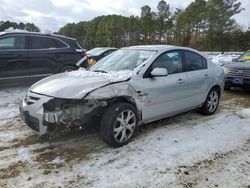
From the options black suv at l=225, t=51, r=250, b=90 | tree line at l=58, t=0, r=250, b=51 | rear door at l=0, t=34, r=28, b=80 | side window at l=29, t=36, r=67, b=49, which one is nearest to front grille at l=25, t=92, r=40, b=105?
rear door at l=0, t=34, r=28, b=80

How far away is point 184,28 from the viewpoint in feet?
142

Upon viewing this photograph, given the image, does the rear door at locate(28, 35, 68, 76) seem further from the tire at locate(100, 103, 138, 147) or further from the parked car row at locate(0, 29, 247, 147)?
the tire at locate(100, 103, 138, 147)

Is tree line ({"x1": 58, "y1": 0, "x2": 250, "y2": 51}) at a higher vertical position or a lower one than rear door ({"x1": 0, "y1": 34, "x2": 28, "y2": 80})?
higher

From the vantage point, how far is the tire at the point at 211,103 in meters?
5.89

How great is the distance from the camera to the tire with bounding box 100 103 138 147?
3900mm

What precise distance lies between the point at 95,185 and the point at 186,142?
1.85 metres

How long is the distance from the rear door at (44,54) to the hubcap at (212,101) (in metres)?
4.54

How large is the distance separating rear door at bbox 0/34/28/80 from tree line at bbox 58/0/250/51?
31.7 meters

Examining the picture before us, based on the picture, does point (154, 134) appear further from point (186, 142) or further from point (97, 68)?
point (97, 68)

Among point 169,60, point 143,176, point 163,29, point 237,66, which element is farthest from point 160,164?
point 163,29

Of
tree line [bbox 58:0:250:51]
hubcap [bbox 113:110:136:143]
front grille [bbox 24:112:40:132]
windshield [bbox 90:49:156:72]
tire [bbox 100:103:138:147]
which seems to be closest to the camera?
front grille [bbox 24:112:40:132]

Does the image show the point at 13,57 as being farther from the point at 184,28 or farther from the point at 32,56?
the point at 184,28

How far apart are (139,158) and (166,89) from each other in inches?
56.4

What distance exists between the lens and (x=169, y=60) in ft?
16.4
